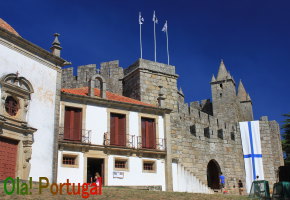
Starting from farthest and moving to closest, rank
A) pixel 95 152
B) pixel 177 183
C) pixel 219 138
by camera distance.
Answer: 1. pixel 219 138
2. pixel 177 183
3. pixel 95 152

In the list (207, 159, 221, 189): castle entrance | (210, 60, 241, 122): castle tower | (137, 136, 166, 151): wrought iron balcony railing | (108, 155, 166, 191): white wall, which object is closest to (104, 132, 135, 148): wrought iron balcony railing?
(137, 136, 166, 151): wrought iron balcony railing

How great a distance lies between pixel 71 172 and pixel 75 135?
174cm

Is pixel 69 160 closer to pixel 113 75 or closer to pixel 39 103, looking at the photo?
pixel 39 103

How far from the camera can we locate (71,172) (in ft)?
59.9

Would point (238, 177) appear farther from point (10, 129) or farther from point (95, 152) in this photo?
point (10, 129)

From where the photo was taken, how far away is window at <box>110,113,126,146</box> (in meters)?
20.1

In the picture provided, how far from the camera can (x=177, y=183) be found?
21.3 metres

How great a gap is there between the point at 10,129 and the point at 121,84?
1260 cm

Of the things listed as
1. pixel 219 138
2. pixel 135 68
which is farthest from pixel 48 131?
pixel 219 138

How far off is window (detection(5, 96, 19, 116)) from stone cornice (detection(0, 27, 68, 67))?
2163mm

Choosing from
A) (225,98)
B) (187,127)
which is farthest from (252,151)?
(225,98)

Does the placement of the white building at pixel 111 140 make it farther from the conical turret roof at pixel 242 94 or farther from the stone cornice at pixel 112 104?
the conical turret roof at pixel 242 94

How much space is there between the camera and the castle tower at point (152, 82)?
25.4 meters

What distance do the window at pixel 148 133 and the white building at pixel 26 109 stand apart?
200 inches
